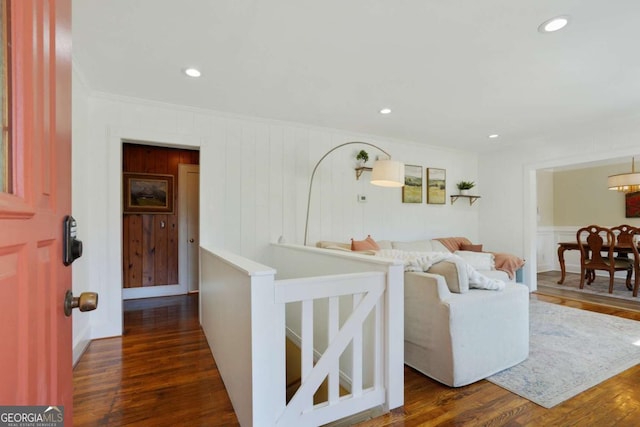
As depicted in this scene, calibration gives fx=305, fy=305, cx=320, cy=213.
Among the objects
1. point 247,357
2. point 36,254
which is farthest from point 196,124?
point 36,254

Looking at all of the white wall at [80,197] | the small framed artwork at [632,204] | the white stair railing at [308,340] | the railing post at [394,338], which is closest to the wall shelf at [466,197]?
the small framed artwork at [632,204]

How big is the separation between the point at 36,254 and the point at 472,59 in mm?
2802

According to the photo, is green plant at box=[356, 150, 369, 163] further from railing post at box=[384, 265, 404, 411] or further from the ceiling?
railing post at box=[384, 265, 404, 411]

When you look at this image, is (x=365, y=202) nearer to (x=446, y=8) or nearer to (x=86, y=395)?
(x=446, y=8)

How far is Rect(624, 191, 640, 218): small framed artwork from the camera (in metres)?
5.63

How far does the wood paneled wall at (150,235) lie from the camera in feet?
14.6

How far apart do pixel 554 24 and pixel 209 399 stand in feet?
10.6

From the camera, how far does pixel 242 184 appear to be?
3619 mm

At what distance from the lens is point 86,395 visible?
1.96 meters

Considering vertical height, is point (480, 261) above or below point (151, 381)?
above

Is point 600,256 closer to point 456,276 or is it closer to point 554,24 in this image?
point 456,276

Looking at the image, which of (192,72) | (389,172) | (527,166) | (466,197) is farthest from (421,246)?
(192,72)

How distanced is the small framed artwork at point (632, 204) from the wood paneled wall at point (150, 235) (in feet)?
26.2

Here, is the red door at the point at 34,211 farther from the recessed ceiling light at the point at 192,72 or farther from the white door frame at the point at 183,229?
the white door frame at the point at 183,229
